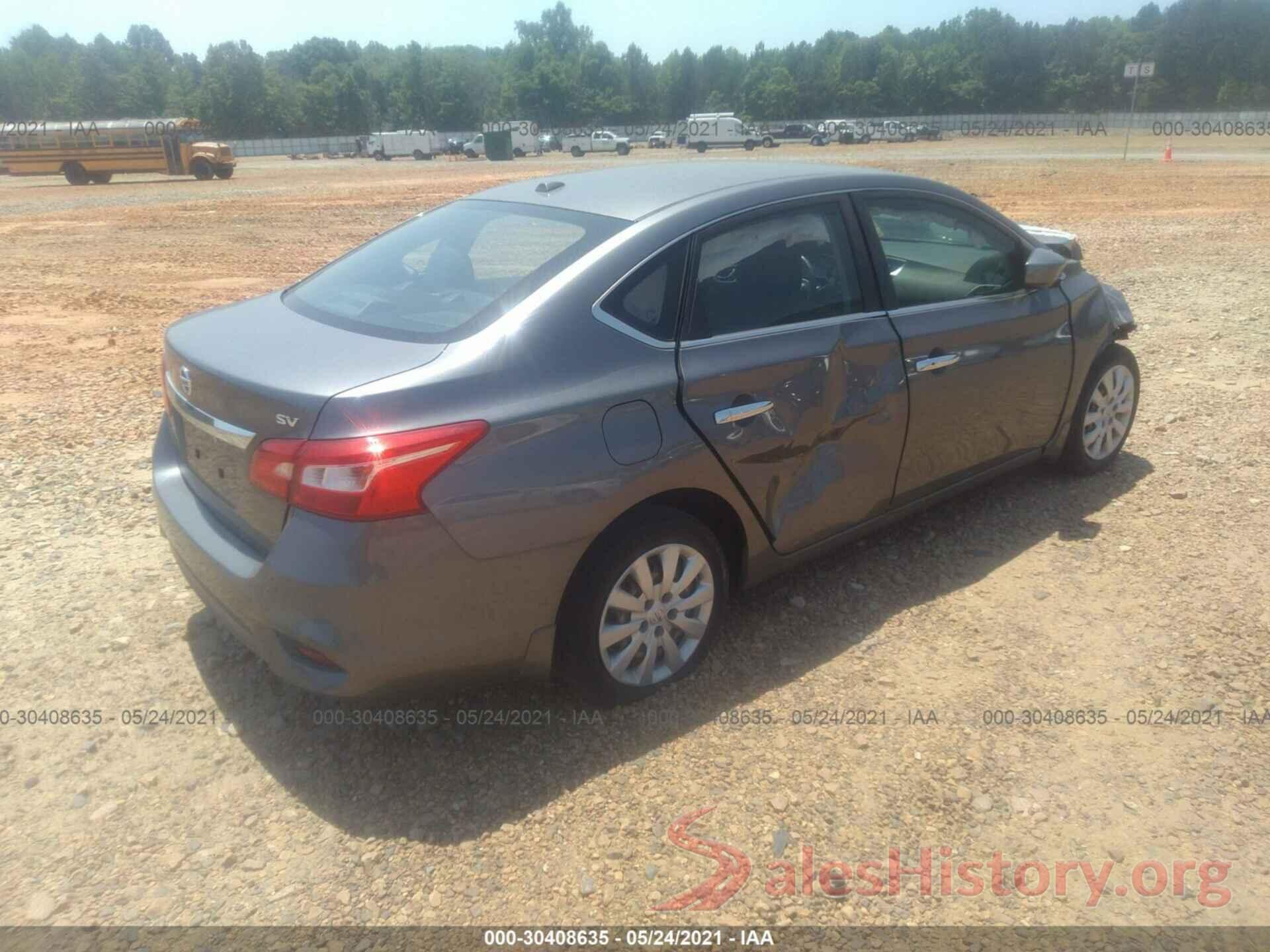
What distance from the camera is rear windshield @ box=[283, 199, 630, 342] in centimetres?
305

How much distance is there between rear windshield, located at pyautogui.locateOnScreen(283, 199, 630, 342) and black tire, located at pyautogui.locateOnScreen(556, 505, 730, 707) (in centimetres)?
78

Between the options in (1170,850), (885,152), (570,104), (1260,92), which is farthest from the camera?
(570,104)

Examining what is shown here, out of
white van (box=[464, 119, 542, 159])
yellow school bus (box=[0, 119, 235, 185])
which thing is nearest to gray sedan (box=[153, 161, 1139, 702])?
yellow school bus (box=[0, 119, 235, 185])

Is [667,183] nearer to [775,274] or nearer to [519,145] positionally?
[775,274]

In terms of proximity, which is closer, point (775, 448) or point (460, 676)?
point (460, 676)

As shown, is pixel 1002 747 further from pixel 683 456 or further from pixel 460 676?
pixel 460 676

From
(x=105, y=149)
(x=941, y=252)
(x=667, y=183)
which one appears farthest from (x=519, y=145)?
(x=667, y=183)

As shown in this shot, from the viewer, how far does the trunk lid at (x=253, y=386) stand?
2686 millimetres

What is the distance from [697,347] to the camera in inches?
126

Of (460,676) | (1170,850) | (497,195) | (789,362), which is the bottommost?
(1170,850)

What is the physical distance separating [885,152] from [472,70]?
99447 millimetres

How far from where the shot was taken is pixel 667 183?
12.0ft

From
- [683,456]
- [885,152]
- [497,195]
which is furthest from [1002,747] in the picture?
[885,152]

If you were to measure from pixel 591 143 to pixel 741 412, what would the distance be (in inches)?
2861
